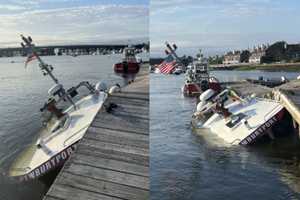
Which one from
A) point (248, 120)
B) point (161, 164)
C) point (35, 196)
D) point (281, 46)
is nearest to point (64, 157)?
point (35, 196)

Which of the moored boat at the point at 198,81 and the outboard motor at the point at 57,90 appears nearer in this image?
the outboard motor at the point at 57,90

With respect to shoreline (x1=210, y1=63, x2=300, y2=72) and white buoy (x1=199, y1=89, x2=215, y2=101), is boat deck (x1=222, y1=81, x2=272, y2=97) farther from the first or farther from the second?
shoreline (x1=210, y1=63, x2=300, y2=72)

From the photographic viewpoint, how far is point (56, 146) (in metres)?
7.27

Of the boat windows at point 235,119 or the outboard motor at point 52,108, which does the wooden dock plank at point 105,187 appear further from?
the boat windows at point 235,119

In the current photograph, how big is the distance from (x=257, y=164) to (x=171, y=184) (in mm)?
3209

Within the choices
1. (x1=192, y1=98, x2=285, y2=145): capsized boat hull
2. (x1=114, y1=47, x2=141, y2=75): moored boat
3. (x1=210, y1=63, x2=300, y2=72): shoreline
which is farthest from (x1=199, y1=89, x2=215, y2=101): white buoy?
(x1=210, y1=63, x2=300, y2=72): shoreline

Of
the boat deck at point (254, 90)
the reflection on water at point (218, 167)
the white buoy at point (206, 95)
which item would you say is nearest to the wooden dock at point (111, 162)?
the reflection on water at point (218, 167)

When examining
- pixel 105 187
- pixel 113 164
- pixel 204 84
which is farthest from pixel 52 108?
pixel 204 84

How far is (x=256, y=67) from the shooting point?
174 ft

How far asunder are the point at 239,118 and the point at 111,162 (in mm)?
8190

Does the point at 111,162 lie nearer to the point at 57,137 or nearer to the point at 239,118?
the point at 57,137

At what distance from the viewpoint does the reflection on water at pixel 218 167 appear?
7.01 meters

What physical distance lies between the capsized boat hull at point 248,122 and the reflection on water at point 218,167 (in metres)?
0.24

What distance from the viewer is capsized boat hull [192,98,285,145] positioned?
10641mm
